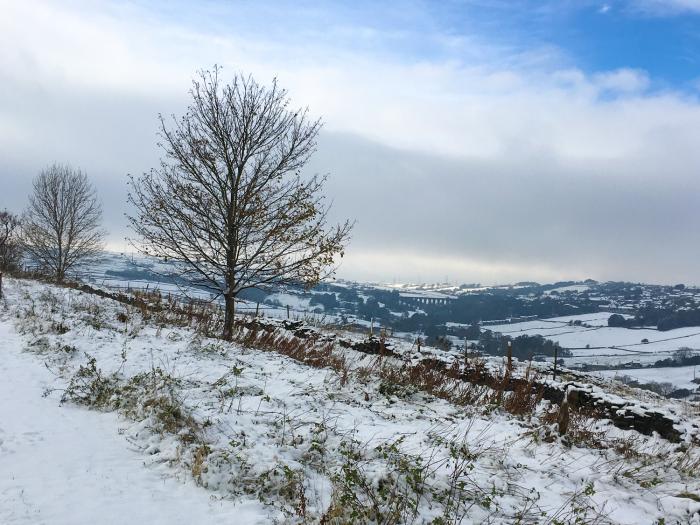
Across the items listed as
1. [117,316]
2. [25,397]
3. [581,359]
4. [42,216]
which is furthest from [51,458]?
[581,359]

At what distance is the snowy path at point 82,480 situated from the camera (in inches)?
139

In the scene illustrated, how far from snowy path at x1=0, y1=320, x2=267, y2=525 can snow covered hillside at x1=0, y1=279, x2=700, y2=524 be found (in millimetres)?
17

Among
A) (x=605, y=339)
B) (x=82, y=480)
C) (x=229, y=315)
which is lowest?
(x=605, y=339)

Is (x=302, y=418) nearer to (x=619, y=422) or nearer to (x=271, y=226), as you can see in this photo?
(x=271, y=226)

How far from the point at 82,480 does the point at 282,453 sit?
1.95 meters

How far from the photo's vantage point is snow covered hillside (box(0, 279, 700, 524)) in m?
3.83

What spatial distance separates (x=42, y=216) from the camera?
28.3m

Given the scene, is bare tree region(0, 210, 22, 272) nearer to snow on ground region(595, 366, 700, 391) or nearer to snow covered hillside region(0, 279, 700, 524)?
snow covered hillside region(0, 279, 700, 524)

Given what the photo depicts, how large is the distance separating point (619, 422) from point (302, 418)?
8108 millimetres

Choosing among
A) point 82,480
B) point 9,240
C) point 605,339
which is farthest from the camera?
point 605,339

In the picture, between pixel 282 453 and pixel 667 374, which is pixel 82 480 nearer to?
pixel 282 453

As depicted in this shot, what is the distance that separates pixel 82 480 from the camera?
13.3 feet

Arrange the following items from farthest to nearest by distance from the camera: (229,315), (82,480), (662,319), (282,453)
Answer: (662,319), (229,315), (282,453), (82,480)

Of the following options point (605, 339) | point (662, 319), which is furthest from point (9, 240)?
point (662, 319)
